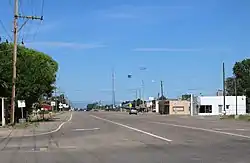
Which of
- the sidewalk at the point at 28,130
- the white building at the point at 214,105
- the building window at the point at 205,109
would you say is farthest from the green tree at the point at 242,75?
the sidewalk at the point at 28,130

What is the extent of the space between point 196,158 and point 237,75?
155 meters

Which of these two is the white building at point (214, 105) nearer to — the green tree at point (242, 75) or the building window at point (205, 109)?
the building window at point (205, 109)

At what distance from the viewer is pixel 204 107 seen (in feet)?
397

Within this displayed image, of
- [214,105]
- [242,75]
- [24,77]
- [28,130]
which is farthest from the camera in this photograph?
[242,75]

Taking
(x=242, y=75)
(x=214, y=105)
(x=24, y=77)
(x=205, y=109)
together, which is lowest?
(x=205, y=109)

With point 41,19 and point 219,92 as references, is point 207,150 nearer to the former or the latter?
point 41,19

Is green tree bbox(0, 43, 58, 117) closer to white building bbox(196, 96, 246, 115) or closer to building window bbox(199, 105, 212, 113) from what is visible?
white building bbox(196, 96, 246, 115)

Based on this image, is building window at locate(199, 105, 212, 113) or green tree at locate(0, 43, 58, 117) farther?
building window at locate(199, 105, 212, 113)

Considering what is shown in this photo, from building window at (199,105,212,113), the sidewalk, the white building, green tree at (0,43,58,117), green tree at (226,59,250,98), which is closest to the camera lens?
the sidewalk

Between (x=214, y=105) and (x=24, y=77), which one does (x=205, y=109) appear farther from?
(x=24, y=77)

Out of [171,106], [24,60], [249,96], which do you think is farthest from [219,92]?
[24,60]

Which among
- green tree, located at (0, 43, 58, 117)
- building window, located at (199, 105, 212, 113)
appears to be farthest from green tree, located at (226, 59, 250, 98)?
green tree, located at (0, 43, 58, 117)

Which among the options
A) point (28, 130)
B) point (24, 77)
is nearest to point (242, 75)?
point (24, 77)

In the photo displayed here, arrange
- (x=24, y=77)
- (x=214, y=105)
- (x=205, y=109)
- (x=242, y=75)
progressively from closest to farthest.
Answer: (x=24, y=77) < (x=214, y=105) < (x=205, y=109) < (x=242, y=75)
